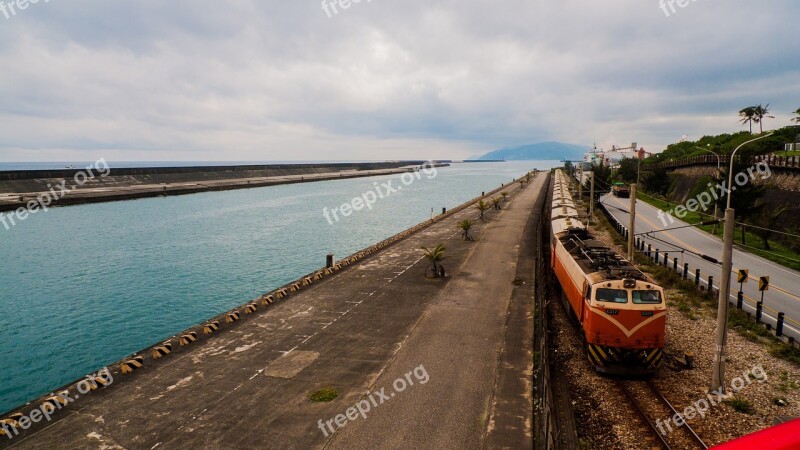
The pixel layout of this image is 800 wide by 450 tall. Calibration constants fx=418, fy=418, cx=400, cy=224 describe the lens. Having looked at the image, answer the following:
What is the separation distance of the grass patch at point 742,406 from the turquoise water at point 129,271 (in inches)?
1123

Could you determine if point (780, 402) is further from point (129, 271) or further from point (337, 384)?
point (129, 271)

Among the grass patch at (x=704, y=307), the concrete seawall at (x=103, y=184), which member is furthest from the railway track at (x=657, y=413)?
the concrete seawall at (x=103, y=184)

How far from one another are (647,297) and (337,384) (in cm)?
1171

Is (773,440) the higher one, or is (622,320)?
(773,440)

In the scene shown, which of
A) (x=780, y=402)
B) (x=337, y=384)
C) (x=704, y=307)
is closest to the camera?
(x=780, y=402)

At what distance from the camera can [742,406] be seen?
45.9 ft

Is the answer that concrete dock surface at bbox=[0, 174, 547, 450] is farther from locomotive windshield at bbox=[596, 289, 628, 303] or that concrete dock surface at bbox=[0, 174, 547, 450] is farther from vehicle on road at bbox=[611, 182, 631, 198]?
vehicle on road at bbox=[611, 182, 631, 198]

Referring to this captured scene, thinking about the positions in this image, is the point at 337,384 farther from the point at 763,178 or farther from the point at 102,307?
the point at 763,178

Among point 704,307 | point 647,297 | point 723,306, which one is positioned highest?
point 647,297

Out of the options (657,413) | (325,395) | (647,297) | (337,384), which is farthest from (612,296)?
(325,395)

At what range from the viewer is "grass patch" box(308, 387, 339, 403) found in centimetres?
1403

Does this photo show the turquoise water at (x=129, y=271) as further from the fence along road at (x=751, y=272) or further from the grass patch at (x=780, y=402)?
the fence along road at (x=751, y=272)

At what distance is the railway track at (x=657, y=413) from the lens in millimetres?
12336

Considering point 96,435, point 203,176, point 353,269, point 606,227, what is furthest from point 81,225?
point 203,176
